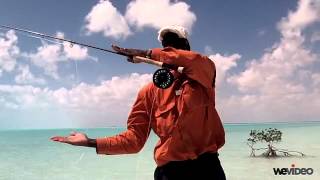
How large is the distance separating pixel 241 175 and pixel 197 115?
27336 mm

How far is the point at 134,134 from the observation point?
10.3 feet

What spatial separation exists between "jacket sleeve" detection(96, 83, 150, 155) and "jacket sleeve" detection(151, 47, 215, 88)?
0.29 meters

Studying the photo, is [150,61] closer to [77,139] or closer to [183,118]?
[183,118]

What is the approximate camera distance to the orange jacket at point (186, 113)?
2.86 metres

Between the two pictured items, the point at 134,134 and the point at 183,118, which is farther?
the point at 134,134

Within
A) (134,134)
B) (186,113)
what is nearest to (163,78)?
(186,113)

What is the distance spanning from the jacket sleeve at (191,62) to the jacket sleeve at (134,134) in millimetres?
286

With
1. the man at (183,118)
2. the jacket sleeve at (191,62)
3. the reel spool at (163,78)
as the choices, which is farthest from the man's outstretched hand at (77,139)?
the jacket sleeve at (191,62)

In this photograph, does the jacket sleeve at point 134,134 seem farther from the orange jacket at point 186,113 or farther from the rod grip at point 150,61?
the rod grip at point 150,61

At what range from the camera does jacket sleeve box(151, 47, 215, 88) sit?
288 centimetres

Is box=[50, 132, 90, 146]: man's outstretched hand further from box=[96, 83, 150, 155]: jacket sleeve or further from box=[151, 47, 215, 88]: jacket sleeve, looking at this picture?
box=[151, 47, 215, 88]: jacket sleeve

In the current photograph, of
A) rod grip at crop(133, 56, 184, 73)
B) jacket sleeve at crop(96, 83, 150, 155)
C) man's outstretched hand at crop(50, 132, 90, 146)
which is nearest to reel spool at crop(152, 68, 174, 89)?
rod grip at crop(133, 56, 184, 73)

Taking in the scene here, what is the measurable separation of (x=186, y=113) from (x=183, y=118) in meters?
0.03

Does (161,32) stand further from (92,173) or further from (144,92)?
(92,173)
